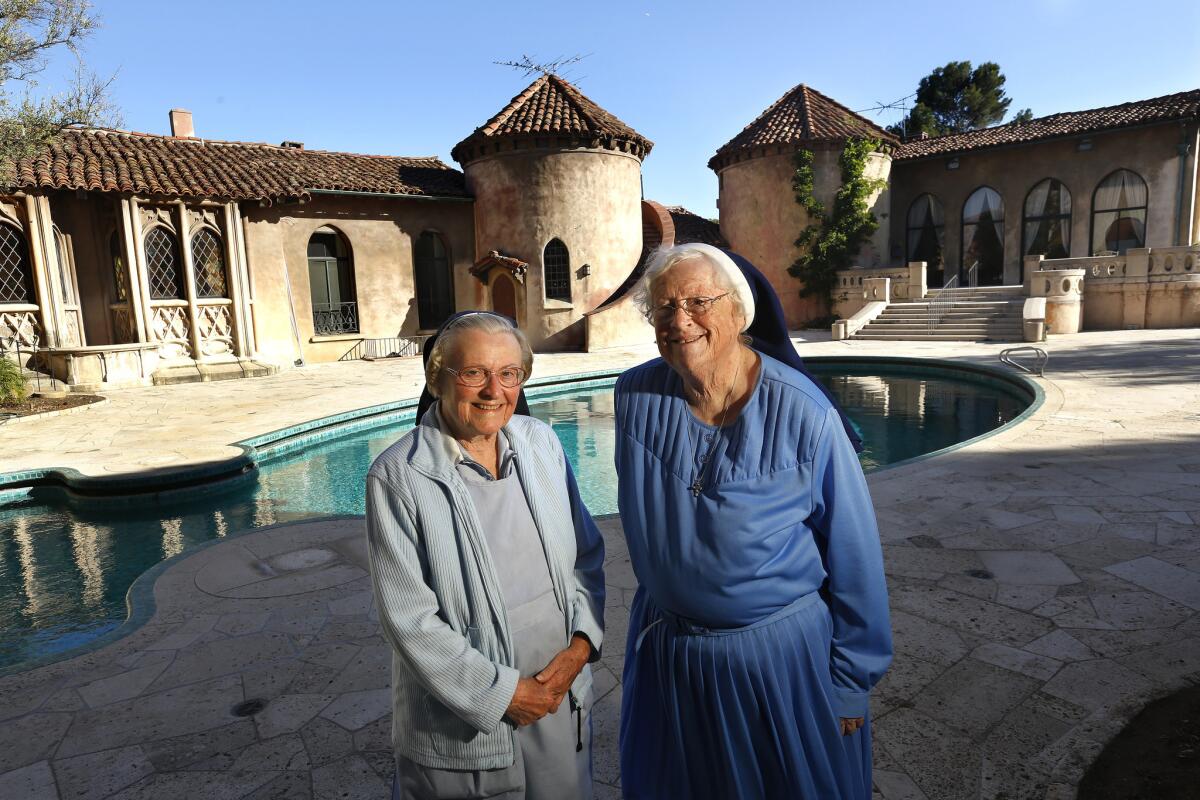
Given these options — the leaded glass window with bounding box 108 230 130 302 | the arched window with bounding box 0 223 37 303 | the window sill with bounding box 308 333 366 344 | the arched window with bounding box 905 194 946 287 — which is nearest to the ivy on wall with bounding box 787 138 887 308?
the arched window with bounding box 905 194 946 287

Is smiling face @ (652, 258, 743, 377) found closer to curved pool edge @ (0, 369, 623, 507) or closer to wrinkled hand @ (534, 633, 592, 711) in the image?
wrinkled hand @ (534, 633, 592, 711)

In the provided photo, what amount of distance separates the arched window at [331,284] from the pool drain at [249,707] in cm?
1690

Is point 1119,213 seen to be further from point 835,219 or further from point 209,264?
point 209,264

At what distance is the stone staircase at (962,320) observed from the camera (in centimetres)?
1803

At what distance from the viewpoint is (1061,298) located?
1794cm

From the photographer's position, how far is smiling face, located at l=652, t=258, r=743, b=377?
1.83 m

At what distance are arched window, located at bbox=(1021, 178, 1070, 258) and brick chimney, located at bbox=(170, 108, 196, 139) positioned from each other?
2430 cm

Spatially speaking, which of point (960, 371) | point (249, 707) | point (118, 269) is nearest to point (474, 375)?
point (249, 707)

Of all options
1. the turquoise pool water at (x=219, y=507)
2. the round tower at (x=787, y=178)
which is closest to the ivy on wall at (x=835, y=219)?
the round tower at (x=787, y=178)

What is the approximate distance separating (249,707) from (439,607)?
78.8 inches

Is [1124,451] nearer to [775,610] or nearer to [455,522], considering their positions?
[775,610]

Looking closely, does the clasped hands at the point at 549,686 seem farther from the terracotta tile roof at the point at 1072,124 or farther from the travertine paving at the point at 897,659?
the terracotta tile roof at the point at 1072,124

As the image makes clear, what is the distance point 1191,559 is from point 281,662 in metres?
5.01

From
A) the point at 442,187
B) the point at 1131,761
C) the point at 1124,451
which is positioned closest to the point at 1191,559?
the point at 1131,761
